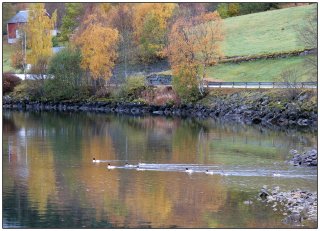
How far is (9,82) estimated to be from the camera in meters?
109

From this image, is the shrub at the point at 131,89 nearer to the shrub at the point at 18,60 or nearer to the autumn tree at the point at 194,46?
the autumn tree at the point at 194,46

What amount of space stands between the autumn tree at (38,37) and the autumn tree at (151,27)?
12593 millimetres

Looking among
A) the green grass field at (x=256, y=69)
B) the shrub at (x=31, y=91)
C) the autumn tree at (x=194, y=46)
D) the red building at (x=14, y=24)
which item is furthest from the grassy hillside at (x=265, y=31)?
the red building at (x=14, y=24)

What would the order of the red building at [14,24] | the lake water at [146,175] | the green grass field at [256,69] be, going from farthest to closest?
the red building at [14,24]
the green grass field at [256,69]
the lake water at [146,175]

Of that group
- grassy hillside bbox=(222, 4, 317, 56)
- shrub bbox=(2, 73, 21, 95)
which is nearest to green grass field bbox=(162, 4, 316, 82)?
grassy hillside bbox=(222, 4, 317, 56)

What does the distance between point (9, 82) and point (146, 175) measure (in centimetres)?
6757

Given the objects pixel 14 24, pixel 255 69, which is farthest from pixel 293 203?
pixel 14 24

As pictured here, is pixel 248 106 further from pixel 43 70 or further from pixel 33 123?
pixel 43 70

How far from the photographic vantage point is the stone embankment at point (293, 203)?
112ft

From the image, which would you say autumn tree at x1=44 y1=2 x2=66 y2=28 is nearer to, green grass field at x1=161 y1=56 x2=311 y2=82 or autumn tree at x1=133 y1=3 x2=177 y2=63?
autumn tree at x1=133 y1=3 x2=177 y2=63

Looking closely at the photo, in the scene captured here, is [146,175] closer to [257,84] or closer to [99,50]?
[257,84]

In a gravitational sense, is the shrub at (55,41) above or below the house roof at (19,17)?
below

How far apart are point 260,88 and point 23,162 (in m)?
43.8

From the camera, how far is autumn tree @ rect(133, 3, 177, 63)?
4397 inches
